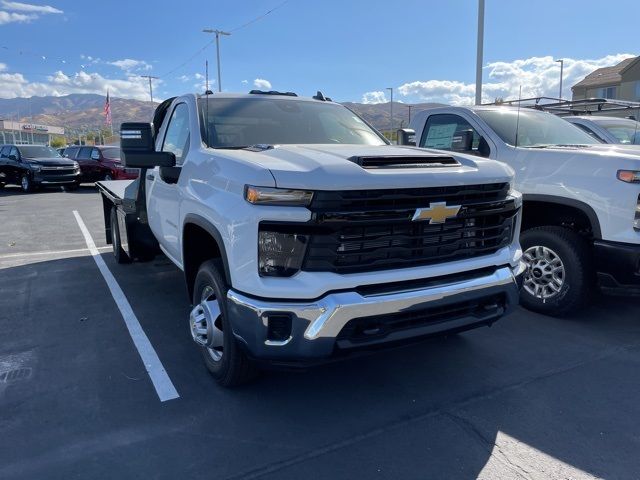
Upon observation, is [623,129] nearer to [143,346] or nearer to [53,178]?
[143,346]

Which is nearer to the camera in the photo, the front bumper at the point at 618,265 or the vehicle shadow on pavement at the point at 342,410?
the vehicle shadow on pavement at the point at 342,410

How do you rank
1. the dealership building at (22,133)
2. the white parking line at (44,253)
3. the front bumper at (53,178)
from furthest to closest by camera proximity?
the dealership building at (22,133) < the front bumper at (53,178) < the white parking line at (44,253)

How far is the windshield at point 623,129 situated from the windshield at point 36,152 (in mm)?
18356

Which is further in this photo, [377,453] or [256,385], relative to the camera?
[256,385]

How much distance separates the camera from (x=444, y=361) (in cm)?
377

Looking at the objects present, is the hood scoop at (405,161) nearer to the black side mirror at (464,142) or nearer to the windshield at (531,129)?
the black side mirror at (464,142)

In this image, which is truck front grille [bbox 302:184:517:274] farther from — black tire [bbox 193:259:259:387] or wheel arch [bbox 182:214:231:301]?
wheel arch [bbox 182:214:231:301]

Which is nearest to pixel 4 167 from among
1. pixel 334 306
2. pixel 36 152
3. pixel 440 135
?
pixel 36 152

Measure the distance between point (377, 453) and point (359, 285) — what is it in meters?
0.92

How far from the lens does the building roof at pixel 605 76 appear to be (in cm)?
4538

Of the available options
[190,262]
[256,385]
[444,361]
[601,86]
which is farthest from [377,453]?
[601,86]

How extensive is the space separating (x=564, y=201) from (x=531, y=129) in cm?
131

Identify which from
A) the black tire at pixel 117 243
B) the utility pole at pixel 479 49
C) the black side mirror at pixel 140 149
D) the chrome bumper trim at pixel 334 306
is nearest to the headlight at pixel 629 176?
the chrome bumper trim at pixel 334 306

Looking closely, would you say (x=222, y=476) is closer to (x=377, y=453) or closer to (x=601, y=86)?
(x=377, y=453)
